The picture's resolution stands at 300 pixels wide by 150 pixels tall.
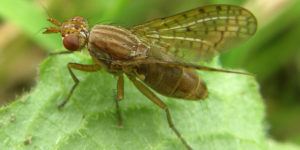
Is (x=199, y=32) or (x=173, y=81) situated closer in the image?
(x=173, y=81)

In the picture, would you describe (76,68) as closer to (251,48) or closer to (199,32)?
(199,32)

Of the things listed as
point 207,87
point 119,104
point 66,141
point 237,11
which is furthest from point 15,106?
point 237,11

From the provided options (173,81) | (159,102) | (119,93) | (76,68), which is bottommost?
(159,102)

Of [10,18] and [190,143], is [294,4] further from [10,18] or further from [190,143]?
[10,18]

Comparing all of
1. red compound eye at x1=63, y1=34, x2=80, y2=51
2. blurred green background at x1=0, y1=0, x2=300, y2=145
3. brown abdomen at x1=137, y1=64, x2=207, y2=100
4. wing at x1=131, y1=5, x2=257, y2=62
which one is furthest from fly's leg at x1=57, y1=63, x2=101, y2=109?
blurred green background at x1=0, y1=0, x2=300, y2=145

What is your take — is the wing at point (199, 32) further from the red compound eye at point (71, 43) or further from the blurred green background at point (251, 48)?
the blurred green background at point (251, 48)

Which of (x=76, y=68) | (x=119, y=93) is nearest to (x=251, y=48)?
(x=119, y=93)
